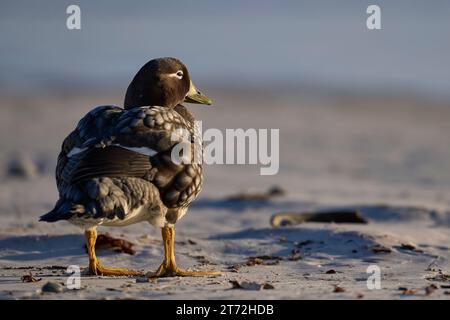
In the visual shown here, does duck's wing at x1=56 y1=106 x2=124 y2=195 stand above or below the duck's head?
below

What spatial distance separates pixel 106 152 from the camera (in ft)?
20.5

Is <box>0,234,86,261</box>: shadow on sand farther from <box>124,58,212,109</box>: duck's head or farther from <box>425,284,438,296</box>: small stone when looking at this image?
<box>425,284,438,296</box>: small stone

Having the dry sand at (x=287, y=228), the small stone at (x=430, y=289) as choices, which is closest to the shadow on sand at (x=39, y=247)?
the dry sand at (x=287, y=228)

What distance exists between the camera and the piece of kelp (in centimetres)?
938

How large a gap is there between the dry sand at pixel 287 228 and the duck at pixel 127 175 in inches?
17.8

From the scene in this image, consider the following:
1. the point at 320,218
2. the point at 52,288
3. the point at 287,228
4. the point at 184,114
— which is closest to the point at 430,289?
the point at 52,288

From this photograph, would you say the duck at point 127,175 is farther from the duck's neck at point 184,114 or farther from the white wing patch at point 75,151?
the duck's neck at point 184,114

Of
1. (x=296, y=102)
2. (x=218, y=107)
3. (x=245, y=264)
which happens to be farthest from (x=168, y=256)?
(x=296, y=102)

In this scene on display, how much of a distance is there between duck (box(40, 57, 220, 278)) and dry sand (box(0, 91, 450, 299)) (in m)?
0.45

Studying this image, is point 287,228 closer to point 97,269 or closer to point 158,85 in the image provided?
point 158,85

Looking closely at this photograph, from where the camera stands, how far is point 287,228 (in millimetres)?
8734

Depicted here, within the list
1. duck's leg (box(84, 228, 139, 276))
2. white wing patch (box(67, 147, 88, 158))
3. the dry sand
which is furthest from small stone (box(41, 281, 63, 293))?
white wing patch (box(67, 147, 88, 158))
